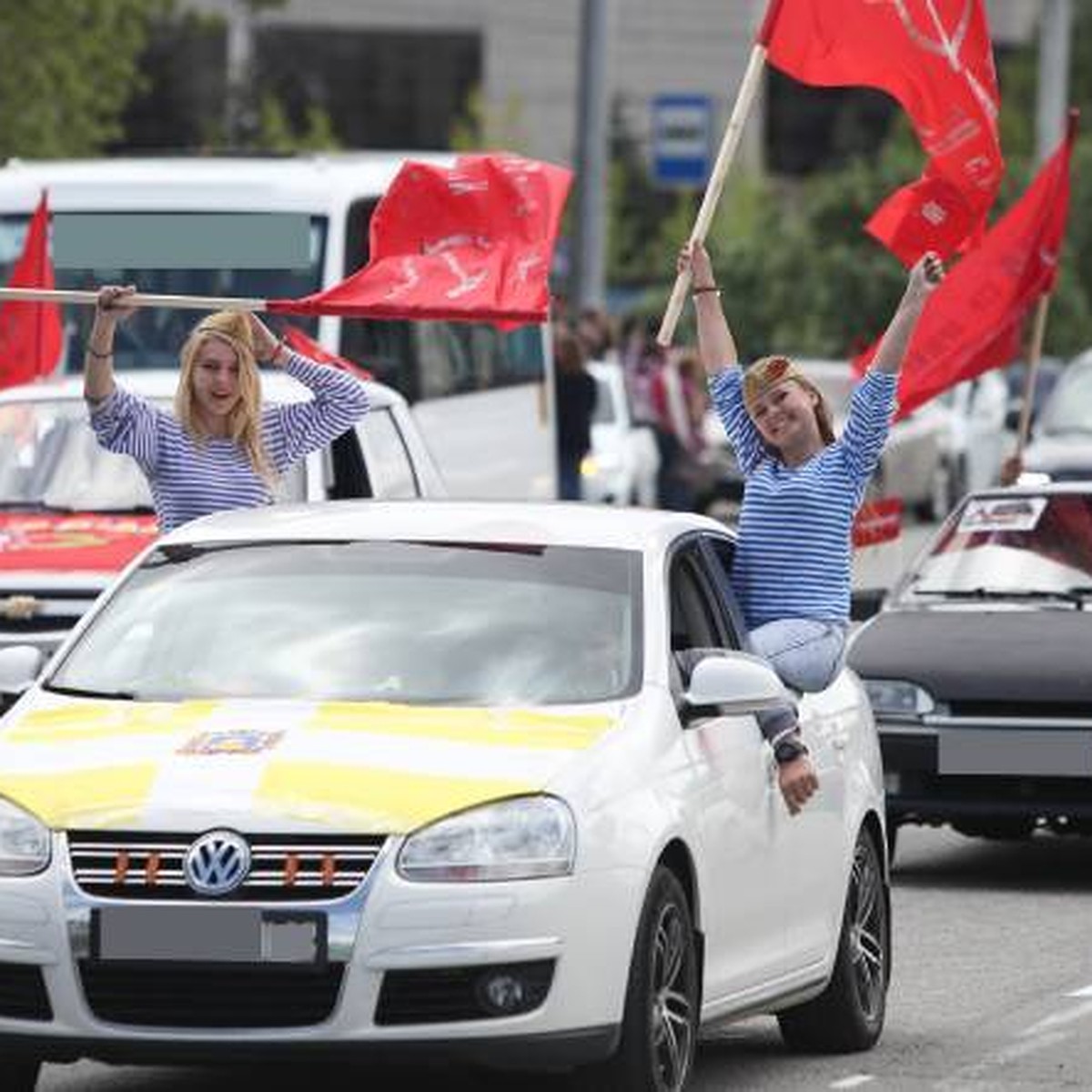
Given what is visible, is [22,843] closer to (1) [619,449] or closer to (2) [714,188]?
(2) [714,188]

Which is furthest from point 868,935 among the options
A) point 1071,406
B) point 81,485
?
point 1071,406

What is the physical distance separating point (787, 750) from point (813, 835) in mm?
450

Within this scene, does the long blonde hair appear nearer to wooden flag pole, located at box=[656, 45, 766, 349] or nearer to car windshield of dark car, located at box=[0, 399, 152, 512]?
wooden flag pole, located at box=[656, 45, 766, 349]

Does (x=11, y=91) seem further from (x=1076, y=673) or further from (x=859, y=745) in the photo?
(x=859, y=745)

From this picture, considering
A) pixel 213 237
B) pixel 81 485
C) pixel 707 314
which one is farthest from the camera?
pixel 213 237

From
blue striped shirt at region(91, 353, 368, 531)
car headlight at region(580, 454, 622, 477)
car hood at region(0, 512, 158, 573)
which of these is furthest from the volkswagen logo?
car headlight at region(580, 454, 622, 477)

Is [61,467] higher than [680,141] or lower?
higher

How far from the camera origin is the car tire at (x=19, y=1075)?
9.14m

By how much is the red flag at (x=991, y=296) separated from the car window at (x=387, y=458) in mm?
1979

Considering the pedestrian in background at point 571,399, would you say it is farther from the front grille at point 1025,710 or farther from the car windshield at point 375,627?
the car windshield at point 375,627

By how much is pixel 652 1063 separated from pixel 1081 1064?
1.87 m

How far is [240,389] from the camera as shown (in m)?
12.0

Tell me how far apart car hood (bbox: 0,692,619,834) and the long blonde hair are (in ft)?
9.00

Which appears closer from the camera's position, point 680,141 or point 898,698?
point 898,698
